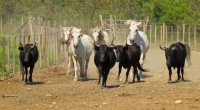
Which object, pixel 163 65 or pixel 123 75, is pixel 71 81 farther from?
pixel 163 65

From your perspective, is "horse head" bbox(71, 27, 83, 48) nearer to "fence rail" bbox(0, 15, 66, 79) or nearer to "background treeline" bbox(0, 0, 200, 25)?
"fence rail" bbox(0, 15, 66, 79)

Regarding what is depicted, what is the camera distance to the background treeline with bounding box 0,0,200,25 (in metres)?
55.5

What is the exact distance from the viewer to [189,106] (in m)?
13.8

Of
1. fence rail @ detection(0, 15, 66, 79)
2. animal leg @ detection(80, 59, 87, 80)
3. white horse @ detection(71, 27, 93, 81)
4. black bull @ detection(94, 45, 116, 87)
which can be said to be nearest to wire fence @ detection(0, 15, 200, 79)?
fence rail @ detection(0, 15, 66, 79)

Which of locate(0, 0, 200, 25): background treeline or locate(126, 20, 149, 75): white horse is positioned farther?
locate(0, 0, 200, 25): background treeline

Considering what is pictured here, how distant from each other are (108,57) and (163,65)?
11.1 metres

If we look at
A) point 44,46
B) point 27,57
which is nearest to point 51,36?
point 44,46

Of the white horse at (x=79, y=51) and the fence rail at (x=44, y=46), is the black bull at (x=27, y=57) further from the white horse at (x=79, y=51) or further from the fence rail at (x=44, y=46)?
the fence rail at (x=44, y=46)

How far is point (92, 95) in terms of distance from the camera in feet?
54.4

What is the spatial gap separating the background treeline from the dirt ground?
105ft

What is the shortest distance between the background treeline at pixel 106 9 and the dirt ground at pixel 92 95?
3208cm

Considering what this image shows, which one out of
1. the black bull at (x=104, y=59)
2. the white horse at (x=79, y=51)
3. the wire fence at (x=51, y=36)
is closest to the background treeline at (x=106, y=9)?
the wire fence at (x=51, y=36)

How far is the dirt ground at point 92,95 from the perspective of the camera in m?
14.0

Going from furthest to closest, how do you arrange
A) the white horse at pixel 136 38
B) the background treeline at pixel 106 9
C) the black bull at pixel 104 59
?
the background treeline at pixel 106 9 → the white horse at pixel 136 38 → the black bull at pixel 104 59
